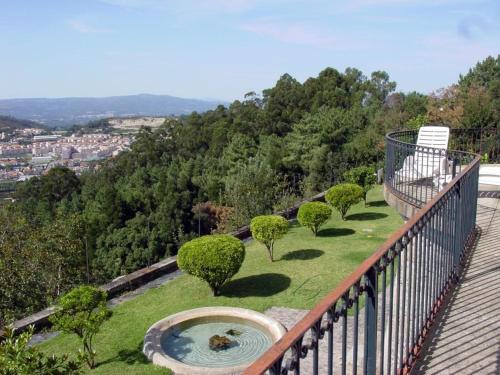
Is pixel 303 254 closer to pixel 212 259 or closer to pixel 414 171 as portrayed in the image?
pixel 212 259

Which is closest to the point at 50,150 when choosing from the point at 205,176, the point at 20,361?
the point at 205,176

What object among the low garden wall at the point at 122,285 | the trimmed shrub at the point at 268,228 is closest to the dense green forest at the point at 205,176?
the low garden wall at the point at 122,285

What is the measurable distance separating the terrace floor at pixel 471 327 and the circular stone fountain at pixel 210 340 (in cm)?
284

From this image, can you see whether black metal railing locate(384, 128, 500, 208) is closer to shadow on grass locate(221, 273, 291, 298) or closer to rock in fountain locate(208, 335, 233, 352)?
shadow on grass locate(221, 273, 291, 298)

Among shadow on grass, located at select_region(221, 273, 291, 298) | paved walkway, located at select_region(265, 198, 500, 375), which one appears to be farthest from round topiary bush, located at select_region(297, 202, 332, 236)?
paved walkway, located at select_region(265, 198, 500, 375)

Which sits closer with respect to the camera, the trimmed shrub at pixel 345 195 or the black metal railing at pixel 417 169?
the black metal railing at pixel 417 169

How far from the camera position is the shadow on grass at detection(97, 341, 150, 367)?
646 centimetres

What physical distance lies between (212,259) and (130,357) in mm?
2254

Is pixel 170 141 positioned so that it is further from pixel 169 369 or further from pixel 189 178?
pixel 169 369

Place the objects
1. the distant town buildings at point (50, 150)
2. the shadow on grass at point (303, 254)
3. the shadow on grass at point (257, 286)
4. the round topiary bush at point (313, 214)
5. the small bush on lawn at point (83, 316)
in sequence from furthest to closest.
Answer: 1. the distant town buildings at point (50, 150)
2. the round topiary bush at point (313, 214)
3. the shadow on grass at point (303, 254)
4. the shadow on grass at point (257, 286)
5. the small bush on lawn at point (83, 316)

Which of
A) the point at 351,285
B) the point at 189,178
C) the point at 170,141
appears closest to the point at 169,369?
the point at 351,285

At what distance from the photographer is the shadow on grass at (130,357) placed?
255 inches

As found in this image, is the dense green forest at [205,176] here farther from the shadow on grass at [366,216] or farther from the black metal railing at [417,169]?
the black metal railing at [417,169]

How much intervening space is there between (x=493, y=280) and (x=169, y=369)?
3961mm
